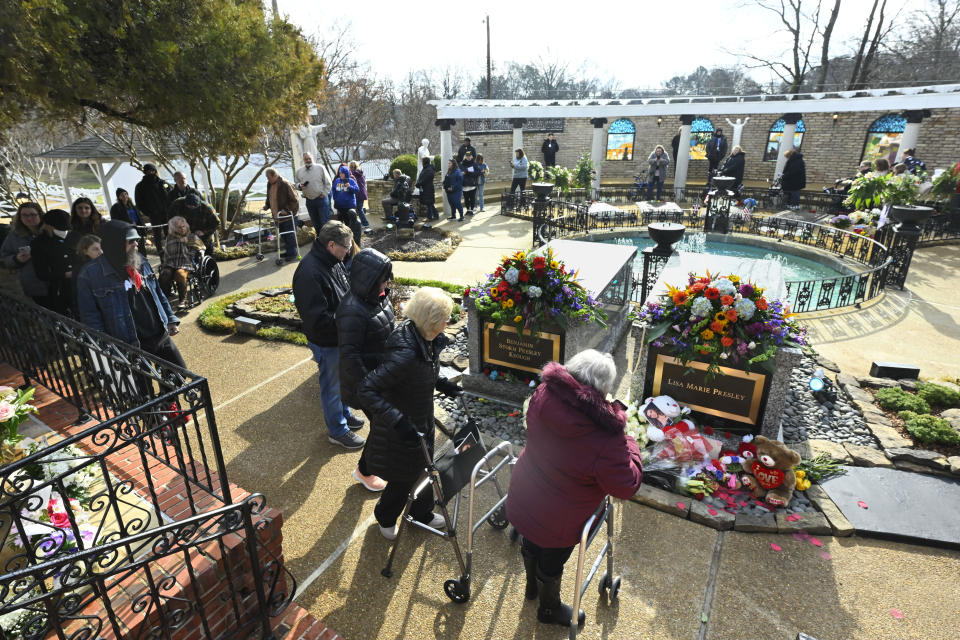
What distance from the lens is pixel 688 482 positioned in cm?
424

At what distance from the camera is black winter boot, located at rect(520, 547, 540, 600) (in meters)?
3.06

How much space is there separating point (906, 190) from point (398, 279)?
10662 millimetres

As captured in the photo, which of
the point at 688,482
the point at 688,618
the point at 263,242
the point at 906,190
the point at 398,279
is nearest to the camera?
the point at 688,618

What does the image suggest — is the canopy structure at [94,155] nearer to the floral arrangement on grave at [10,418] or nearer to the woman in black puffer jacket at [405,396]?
the floral arrangement on grave at [10,418]

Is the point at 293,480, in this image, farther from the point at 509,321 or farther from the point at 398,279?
the point at 398,279

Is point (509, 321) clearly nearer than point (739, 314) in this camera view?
No

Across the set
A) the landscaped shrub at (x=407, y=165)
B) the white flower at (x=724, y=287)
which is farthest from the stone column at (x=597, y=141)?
the white flower at (x=724, y=287)

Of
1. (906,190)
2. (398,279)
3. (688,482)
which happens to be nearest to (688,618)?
(688,482)

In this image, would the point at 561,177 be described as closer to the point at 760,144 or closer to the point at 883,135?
the point at 760,144

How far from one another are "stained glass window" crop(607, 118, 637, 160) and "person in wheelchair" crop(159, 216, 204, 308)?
21916 millimetres

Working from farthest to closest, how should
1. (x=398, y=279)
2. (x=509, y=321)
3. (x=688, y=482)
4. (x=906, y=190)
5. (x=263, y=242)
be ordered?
1. (x=263, y=242)
2. (x=906, y=190)
3. (x=398, y=279)
4. (x=509, y=321)
5. (x=688, y=482)

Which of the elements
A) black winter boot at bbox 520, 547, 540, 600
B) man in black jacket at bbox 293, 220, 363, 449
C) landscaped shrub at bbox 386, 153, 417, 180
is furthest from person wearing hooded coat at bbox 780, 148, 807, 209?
black winter boot at bbox 520, 547, 540, 600

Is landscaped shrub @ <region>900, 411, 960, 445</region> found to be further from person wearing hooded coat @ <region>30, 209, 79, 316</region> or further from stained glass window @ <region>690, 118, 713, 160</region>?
stained glass window @ <region>690, 118, 713, 160</region>

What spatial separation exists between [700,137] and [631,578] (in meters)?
25.8
